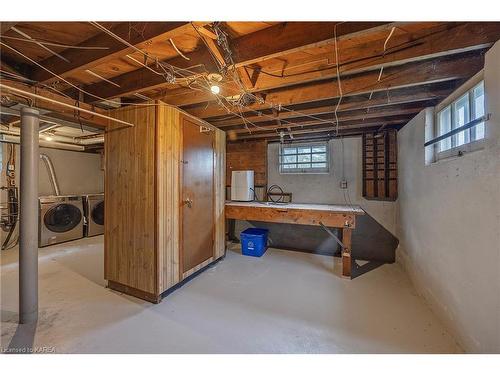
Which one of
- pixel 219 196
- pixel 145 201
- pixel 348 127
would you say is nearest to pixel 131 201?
pixel 145 201

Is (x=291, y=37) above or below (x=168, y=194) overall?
above

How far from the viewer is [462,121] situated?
6.00ft

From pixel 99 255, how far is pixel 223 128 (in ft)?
10.00

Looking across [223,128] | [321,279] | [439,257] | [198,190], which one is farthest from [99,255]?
[439,257]

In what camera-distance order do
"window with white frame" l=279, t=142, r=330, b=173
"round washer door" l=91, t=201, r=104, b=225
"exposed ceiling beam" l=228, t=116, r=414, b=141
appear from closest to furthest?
"exposed ceiling beam" l=228, t=116, r=414, b=141 < "window with white frame" l=279, t=142, r=330, b=173 < "round washer door" l=91, t=201, r=104, b=225

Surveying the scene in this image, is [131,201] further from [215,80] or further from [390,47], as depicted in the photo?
[390,47]

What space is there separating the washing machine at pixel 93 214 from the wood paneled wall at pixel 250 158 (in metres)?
3.17

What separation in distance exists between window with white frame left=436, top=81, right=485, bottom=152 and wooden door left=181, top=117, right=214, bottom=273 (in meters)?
2.57

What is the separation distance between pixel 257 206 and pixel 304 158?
142 cm

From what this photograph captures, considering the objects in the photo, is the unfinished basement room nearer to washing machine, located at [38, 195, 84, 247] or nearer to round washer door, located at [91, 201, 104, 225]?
washing machine, located at [38, 195, 84, 247]

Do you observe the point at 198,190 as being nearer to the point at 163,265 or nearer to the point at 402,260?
the point at 163,265

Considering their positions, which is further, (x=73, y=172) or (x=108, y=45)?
(x=73, y=172)

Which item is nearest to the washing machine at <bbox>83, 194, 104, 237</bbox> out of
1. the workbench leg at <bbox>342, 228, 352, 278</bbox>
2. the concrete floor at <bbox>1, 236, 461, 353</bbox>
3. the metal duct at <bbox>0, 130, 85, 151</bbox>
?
the metal duct at <bbox>0, 130, 85, 151</bbox>

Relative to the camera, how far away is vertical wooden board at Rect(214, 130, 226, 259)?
3186mm
